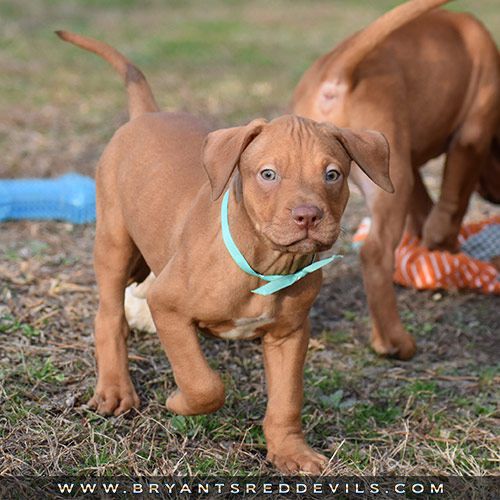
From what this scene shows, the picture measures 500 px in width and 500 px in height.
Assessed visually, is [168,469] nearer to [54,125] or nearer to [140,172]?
[140,172]

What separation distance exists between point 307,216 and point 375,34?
2000 mm

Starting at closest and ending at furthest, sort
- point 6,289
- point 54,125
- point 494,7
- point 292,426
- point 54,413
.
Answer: point 292,426 < point 54,413 < point 6,289 < point 54,125 < point 494,7

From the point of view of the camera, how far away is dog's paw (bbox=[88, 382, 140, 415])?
3.88 metres

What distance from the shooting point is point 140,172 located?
3889mm

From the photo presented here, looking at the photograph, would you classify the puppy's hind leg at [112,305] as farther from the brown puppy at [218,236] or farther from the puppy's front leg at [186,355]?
the puppy's front leg at [186,355]

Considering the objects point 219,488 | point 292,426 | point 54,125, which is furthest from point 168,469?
point 54,125

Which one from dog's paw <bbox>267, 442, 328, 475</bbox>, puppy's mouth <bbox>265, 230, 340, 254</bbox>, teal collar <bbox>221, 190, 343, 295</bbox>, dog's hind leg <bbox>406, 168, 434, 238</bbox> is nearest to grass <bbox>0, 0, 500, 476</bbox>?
dog's paw <bbox>267, 442, 328, 475</bbox>

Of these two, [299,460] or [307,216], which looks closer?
[307,216]

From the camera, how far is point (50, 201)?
6.39 metres

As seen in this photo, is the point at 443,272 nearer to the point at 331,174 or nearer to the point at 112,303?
the point at 112,303

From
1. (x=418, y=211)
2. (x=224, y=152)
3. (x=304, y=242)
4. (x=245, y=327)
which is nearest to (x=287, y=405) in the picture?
→ (x=245, y=327)

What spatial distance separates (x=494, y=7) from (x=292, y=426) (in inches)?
672

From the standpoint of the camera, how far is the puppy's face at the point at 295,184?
2.93 meters

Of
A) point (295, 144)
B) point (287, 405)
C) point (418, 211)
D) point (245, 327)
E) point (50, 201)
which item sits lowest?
point (50, 201)
